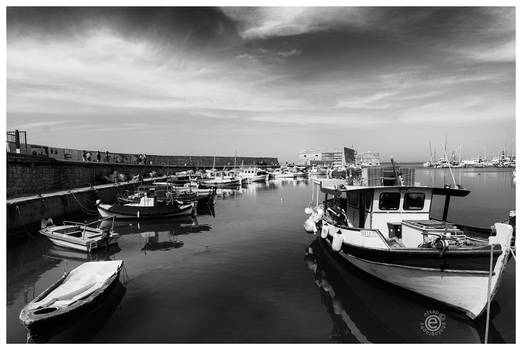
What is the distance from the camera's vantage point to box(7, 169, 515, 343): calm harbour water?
1064 cm

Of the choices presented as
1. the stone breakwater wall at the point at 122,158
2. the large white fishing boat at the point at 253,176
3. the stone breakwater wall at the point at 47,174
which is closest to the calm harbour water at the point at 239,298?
the stone breakwater wall at the point at 47,174

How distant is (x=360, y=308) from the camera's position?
500 inches

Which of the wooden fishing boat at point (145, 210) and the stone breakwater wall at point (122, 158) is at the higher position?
the stone breakwater wall at point (122, 158)

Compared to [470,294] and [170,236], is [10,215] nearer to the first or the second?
[170,236]

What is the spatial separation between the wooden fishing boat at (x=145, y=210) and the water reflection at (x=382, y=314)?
61.9ft

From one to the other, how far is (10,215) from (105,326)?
16.7 m

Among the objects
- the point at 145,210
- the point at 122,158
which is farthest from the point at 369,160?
the point at 145,210

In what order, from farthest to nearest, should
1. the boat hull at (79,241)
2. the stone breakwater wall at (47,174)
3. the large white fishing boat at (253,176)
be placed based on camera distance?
the large white fishing boat at (253,176) < the stone breakwater wall at (47,174) < the boat hull at (79,241)

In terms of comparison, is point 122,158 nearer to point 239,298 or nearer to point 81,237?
point 81,237

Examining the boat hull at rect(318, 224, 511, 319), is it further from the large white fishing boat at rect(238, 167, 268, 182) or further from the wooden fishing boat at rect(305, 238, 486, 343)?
the large white fishing boat at rect(238, 167, 268, 182)

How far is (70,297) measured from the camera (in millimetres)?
11461

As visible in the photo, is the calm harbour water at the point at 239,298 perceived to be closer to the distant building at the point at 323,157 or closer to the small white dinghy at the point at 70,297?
the small white dinghy at the point at 70,297

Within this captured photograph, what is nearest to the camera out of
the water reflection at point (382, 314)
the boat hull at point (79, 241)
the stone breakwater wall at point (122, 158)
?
the water reflection at point (382, 314)

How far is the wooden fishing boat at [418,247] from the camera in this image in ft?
34.3
